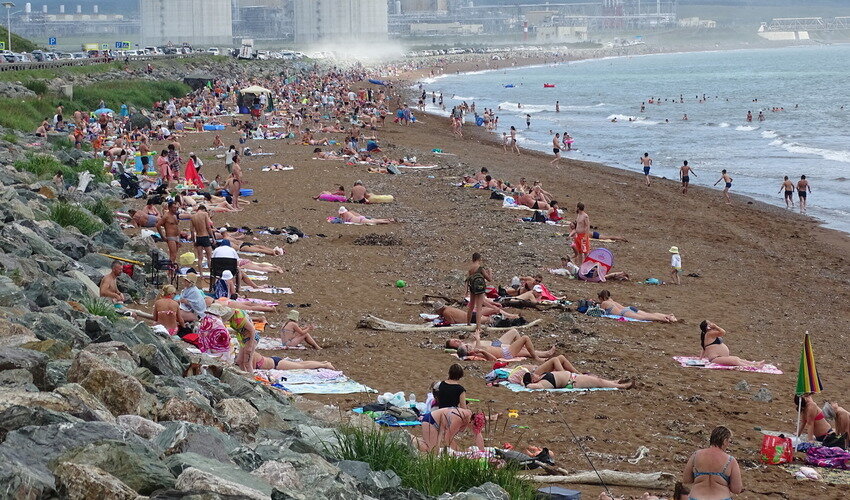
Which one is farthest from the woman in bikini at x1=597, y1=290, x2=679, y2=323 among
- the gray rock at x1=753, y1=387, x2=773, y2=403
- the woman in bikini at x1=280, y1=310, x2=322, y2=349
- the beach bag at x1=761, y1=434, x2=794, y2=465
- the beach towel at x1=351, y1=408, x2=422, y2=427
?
the beach towel at x1=351, y1=408, x2=422, y2=427

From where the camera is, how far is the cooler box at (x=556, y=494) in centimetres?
701

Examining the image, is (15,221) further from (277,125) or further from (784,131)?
(784,131)

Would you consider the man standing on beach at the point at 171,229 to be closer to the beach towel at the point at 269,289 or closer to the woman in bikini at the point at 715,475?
the beach towel at the point at 269,289

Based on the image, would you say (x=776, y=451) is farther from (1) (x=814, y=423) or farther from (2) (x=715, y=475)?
(2) (x=715, y=475)

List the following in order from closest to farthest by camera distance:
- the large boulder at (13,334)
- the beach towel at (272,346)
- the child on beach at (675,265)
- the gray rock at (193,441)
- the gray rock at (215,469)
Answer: the gray rock at (215,469) < the gray rock at (193,441) < the large boulder at (13,334) < the beach towel at (272,346) < the child on beach at (675,265)

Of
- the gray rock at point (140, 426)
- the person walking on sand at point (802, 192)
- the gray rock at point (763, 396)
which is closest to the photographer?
the gray rock at point (140, 426)

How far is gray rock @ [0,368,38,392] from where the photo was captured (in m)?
6.55

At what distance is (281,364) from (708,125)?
49.2 m

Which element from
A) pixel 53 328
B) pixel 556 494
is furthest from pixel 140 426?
pixel 556 494

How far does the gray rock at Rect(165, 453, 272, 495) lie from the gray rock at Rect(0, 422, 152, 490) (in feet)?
1.16

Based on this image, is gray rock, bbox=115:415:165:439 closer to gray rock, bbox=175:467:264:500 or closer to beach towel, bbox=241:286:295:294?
gray rock, bbox=175:467:264:500

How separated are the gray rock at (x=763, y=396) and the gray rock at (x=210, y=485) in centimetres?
738

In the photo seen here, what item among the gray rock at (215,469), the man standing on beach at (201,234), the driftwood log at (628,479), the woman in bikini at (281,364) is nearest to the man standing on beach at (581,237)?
the man standing on beach at (201,234)

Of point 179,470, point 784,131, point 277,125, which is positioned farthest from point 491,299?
point 784,131
